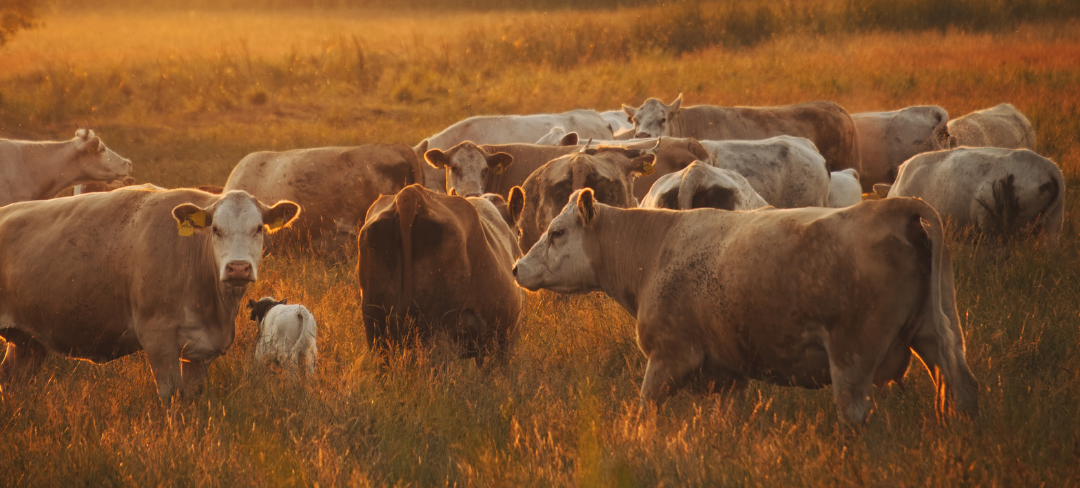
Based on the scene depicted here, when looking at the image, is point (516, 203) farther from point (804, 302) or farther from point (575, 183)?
point (804, 302)

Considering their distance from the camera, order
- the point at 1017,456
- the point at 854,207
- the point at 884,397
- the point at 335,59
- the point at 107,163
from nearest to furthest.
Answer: the point at 1017,456 → the point at 854,207 → the point at 884,397 → the point at 107,163 → the point at 335,59

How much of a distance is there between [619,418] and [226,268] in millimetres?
2266

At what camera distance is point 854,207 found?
4.20 meters

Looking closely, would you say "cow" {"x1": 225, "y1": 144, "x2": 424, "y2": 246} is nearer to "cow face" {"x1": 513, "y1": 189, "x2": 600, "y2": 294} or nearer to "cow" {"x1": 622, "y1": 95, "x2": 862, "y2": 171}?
"cow" {"x1": 622, "y1": 95, "x2": 862, "y2": 171}

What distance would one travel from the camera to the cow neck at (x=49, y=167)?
11133 millimetres

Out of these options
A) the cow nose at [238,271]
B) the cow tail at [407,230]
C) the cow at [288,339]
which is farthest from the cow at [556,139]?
the cow nose at [238,271]

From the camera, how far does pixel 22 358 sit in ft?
19.5

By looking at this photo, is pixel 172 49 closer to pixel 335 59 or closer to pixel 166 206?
pixel 335 59

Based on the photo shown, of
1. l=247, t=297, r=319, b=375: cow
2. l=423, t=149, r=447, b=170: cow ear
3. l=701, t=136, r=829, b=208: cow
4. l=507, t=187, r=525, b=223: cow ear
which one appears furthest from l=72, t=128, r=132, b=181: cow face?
l=701, t=136, r=829, b=208: cow

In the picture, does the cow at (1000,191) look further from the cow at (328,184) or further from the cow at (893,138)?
the cow at (893,138)

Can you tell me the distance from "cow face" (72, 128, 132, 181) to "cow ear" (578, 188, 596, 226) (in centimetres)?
857

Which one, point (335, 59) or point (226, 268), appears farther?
point (335, 59)

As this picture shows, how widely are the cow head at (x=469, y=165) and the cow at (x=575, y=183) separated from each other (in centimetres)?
194

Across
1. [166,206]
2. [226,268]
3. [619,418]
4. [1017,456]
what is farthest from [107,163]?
[1017,456]
